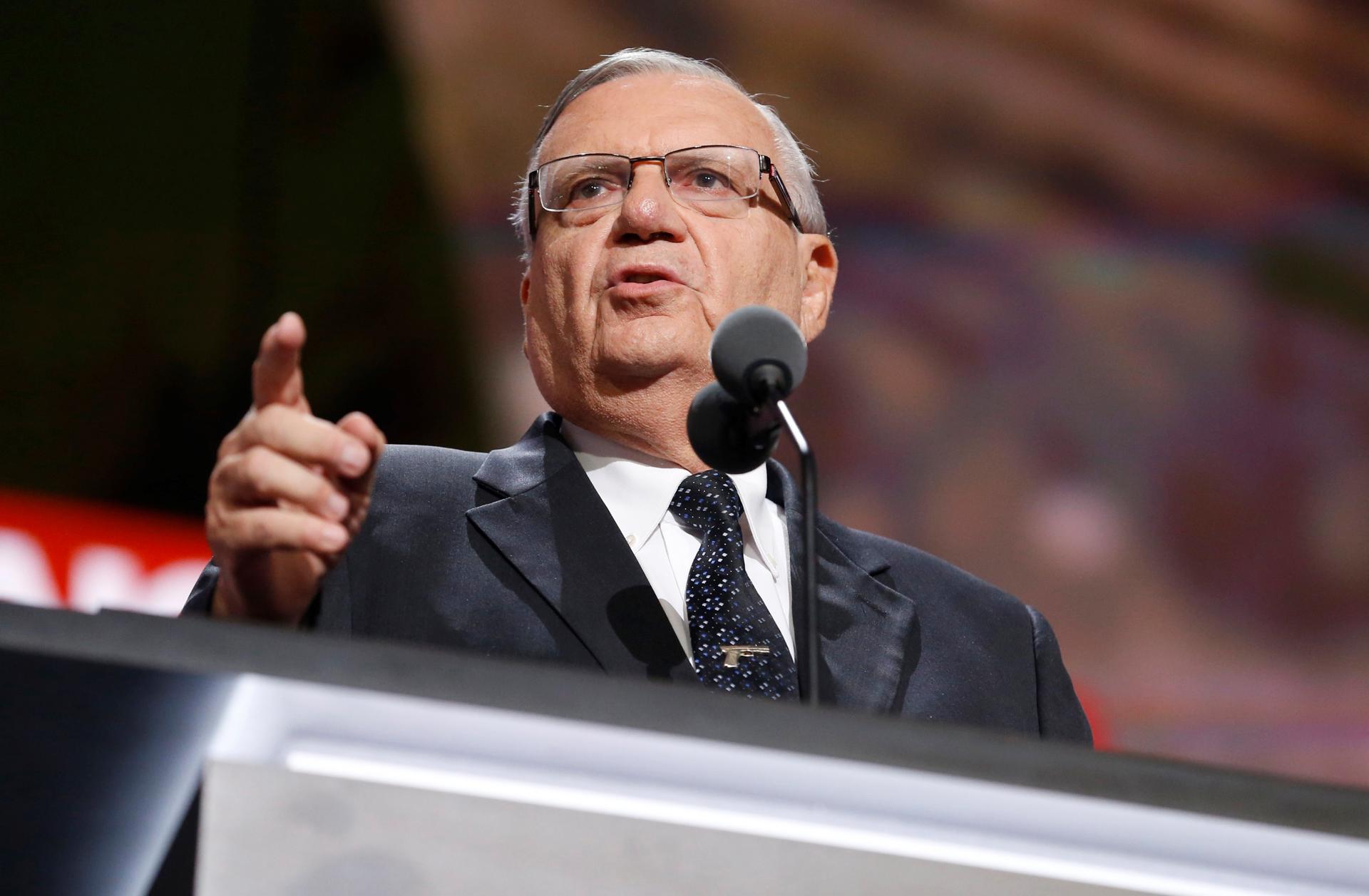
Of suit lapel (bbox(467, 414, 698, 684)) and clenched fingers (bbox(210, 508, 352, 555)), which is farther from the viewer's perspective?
suit lapel (bbox(467, 414, 698, 684))

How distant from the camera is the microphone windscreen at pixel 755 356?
1.08 meters

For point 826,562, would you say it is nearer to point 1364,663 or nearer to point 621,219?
point 621,219

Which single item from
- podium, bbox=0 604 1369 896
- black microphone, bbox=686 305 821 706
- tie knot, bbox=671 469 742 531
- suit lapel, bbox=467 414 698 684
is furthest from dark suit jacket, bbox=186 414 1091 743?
podium, bbox=0 604 1369 896

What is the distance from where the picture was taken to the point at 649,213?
1784 mm

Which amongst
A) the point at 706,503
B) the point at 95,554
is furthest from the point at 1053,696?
the point at 95,554

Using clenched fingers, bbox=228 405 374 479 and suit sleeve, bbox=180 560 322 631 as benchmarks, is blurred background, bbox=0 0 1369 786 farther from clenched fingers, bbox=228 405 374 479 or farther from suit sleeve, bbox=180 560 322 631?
clenched fingers, bbox=228 405 374 479

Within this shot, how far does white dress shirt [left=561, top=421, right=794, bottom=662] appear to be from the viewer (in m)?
1.58

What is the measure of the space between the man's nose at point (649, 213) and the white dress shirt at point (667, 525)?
0.26 meters

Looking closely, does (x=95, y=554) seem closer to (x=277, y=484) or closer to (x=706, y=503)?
(x=706, y=503)

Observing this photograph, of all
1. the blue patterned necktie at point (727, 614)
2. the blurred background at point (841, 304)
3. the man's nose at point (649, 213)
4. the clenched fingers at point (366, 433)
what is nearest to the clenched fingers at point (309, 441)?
the clenched fingers at point (366, 433)

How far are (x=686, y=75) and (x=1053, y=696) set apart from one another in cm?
98

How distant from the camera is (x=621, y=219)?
180 cm

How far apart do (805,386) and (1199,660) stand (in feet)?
3.65

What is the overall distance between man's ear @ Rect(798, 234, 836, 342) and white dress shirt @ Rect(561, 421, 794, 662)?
361 millimetres
